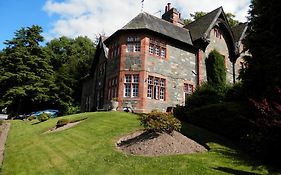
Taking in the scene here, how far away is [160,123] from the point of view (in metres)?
14.7

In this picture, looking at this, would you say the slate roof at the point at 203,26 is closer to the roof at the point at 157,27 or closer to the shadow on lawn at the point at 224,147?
the roof at the point at 157,27

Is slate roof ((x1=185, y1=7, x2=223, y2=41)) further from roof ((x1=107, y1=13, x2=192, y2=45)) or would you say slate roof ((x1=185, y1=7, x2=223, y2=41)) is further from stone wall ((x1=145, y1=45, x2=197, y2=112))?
stone wall ((x1=145, y1=45, x2=197, y2=112))

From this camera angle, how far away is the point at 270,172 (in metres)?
11.4

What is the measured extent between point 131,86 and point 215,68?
399 inches

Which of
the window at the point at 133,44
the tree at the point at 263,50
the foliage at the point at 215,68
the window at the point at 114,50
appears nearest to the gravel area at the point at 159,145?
the tree at the point at 263,50

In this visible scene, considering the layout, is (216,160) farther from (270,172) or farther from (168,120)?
(168,120)

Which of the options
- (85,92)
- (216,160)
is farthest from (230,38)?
(216,160)

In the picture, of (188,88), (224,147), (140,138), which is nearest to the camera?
(224,147)

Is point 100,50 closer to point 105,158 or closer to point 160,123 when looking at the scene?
point 160,123

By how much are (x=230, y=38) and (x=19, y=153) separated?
28.1m

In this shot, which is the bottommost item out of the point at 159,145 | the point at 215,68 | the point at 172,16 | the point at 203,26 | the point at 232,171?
the point at 232,171

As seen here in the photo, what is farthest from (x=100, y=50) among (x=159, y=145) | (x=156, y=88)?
(x=159, y=145)

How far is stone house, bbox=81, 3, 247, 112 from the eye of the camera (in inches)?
1155

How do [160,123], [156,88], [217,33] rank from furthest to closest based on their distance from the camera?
1. [217,33]
2. [156,88]
3. [160,123]
